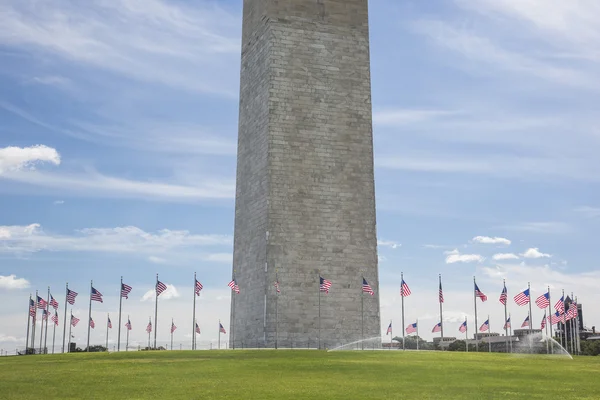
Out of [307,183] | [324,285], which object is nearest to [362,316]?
[324,285]

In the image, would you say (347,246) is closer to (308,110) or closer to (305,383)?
(308,110)

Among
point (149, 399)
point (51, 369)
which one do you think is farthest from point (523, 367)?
point (51, 369)

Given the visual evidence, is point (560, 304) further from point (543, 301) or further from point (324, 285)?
point (324, 285)

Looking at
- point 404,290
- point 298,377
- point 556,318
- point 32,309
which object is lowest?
point 298,377

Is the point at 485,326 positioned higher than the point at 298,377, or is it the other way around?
the point at 485,326

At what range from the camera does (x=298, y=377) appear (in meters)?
29.4

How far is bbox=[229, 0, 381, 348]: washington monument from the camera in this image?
170 ft

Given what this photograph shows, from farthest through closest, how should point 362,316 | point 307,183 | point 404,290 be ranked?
point 307,183
point 362,316
point 404,290

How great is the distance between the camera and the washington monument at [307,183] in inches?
2037

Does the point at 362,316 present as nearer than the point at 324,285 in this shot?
No

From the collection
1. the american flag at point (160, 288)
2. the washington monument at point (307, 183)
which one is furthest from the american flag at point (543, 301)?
the american flag at point (160, 288)

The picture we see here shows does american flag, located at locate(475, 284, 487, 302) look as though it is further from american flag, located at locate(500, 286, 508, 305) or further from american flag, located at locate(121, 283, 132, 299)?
american flag, located at locate(121, 283, 132, 299)

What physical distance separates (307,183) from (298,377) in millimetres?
25102

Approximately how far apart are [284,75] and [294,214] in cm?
975
